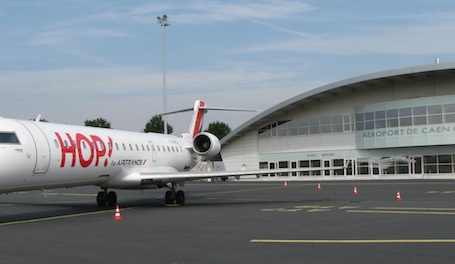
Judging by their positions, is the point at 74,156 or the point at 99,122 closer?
the point at 74,156

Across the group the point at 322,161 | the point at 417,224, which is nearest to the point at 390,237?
the point at 417,224

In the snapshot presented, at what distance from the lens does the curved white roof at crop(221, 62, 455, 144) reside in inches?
1989

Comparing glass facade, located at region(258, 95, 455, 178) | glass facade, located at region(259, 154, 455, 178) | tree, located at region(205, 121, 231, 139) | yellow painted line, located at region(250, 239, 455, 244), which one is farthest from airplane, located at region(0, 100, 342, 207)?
tree, located at region(205, 121, 231, 139)

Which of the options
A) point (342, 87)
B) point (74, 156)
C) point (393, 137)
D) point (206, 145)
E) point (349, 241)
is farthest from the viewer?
point (342, 87)

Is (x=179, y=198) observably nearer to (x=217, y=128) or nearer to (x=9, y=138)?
(x=9, y=138)

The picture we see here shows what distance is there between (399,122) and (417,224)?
39266 mm

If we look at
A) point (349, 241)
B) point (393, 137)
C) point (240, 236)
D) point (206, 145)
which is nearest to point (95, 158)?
point (206, 145)

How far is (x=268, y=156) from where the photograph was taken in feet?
203

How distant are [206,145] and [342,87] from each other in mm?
31803

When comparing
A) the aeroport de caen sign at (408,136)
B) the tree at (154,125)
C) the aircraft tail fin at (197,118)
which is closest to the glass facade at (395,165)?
the aeroport de caen sign at (408,136)

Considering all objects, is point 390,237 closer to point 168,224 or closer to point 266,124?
point 168,224

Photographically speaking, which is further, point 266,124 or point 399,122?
point 266,124

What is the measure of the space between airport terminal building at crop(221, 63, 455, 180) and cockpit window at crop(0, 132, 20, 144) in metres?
38.9

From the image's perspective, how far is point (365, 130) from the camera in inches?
2128
